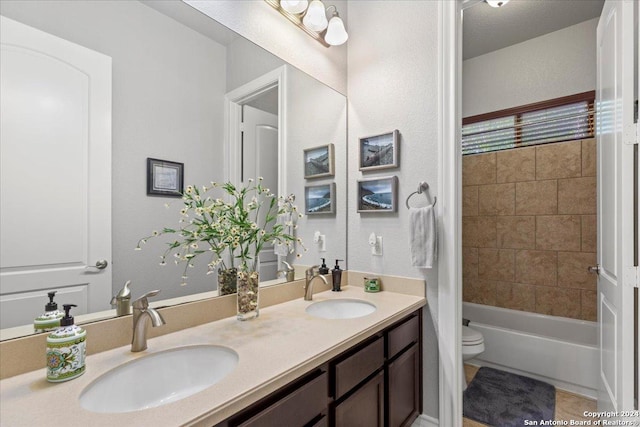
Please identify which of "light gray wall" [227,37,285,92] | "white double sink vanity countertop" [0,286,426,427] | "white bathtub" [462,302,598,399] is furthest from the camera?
"white bathtub" [462,302,598,399]

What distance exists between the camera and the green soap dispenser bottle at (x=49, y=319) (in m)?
0.91

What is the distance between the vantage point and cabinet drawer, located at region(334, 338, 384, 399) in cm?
112

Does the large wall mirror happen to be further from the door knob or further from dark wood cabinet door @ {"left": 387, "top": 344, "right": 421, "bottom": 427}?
dark wood cabinet door @ {"left": 387, "top": 344, "right": 421, "bottom": 427}

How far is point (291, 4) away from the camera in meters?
1.68

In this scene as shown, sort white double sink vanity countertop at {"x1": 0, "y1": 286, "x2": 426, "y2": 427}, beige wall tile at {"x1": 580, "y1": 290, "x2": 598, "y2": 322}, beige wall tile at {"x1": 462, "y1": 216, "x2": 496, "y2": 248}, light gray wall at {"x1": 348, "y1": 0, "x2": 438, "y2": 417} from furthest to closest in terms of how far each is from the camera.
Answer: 1. beige wall tile at {"x1": 462, "y1": 216, "x2": 496, "y2": 248}
2. beige wall tile at {"x1": 580, "y1": 290, "x2": 598, "y2": 322}
3. light gray wall at {"x1": 348, "y1": 0, "x2": 438, "y2": 417}
4. white double sink vanity countertop at {"x1": 0, "y1": 286, "x2": 426, "y2": 427}

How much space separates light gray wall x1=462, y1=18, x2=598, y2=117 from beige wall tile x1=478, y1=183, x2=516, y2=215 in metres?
0.79

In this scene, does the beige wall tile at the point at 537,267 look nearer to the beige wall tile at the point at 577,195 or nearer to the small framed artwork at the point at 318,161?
the beige wall tile at the point at 577,195

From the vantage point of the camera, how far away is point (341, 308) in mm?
1736

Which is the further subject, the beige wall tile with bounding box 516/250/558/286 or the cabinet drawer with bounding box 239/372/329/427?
the beige wall tile with bounding box 516/250/558/286

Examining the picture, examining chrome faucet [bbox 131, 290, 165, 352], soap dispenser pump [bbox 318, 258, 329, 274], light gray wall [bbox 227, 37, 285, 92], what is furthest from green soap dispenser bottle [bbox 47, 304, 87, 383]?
soap dispenser pump [bbox 318, 258, 329, 274]

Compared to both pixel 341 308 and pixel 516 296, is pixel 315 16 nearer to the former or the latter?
pixel 341 308

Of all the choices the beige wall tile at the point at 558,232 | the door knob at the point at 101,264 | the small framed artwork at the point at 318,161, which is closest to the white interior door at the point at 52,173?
the door knob at the point at 101,264

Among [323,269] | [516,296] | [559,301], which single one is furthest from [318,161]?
[559,301]

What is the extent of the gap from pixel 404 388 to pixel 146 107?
67.8 inches
